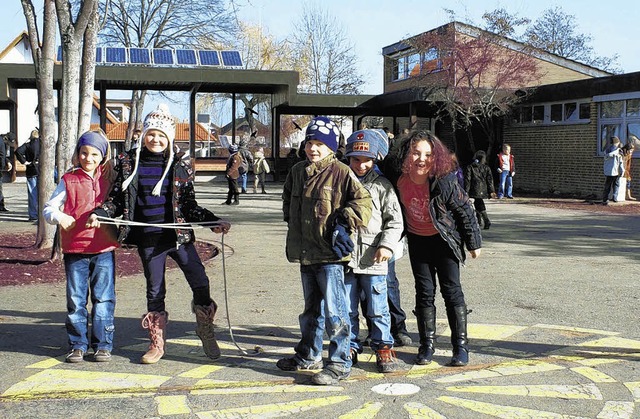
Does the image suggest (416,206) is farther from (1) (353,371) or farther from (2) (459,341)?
(1) (353,371)

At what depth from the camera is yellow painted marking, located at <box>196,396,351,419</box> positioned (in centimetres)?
470

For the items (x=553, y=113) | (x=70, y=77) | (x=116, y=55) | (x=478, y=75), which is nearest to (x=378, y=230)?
(x=70, y=77)

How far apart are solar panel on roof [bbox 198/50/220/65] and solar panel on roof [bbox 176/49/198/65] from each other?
272 mm

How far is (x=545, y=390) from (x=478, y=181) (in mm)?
9112

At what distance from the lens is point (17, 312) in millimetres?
7730

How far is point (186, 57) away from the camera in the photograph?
30.6m

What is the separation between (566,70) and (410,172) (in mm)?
31889

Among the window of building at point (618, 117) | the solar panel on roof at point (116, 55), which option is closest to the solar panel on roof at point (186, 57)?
the solar panel on roof at point (116, 55)

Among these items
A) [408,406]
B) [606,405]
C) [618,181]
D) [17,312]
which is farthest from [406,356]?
[618,181]

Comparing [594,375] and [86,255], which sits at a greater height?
[86,255]

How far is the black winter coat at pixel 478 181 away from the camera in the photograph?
14.0 m

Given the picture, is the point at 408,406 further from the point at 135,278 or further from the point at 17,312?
the point at 135,278

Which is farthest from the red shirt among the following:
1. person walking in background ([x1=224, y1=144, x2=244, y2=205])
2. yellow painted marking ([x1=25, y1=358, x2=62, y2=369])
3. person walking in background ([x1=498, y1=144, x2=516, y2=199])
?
person walking in background ([x1=498, y1=144, x2=516, y2=199])

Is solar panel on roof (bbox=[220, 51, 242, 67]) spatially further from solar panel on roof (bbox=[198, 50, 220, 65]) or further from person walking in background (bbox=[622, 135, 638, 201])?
person walking in background (bbox=[622, 135, 638, 201])
